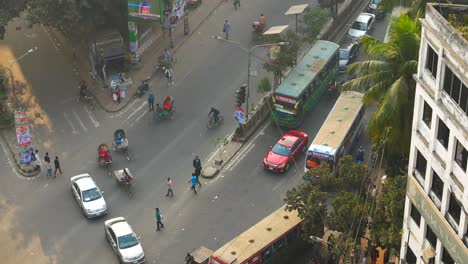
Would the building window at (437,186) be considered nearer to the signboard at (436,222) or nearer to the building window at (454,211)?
the signboard at (436,222)

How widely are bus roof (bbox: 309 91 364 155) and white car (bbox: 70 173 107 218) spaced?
14347mm

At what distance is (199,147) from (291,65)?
10208mm

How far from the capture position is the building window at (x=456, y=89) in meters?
36.6

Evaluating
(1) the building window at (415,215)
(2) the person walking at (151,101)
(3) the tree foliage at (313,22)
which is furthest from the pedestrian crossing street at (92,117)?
(1) the building window at (415,215)

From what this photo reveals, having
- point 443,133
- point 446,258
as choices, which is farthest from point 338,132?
point 443,133

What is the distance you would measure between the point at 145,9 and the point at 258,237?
2675 cm

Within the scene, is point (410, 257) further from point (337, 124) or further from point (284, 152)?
point (284, 152)

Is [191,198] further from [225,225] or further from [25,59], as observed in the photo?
[25,59]

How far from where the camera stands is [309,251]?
178ft

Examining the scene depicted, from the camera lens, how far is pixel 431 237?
41.7 meters

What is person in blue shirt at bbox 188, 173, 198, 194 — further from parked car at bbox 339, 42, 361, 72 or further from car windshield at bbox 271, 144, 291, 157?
parked car at bbox 339, 42, 361, 72

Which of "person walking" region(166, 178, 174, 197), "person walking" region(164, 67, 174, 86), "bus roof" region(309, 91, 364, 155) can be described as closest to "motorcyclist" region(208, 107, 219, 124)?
"person walking" region(164, 67, 174, 86)

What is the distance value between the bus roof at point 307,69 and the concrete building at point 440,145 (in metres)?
22.3

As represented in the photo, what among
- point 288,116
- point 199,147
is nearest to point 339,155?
point 288,116
